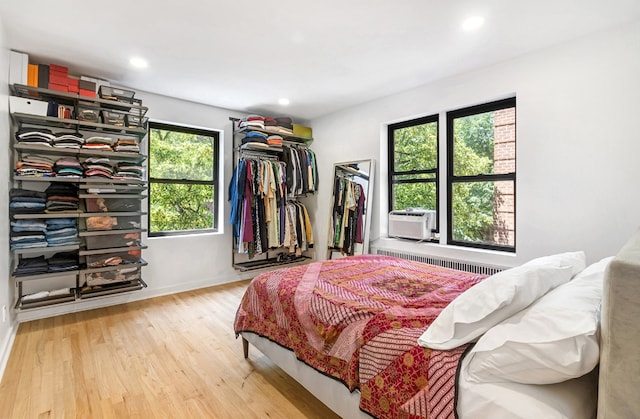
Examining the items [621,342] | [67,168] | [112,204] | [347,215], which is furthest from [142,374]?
[347,215]

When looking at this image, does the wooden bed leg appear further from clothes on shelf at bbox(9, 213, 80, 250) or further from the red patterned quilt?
clothes on shelf at bbox(9, 213, 80, 250)

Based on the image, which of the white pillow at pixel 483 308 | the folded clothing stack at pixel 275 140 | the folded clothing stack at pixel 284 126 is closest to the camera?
the white pillow at pixel 483 308

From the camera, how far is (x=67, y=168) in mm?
2928

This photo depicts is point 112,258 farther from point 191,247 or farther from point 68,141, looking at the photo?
point 68,141

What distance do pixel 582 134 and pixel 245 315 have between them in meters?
2.89

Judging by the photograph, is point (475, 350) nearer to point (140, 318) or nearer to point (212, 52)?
point (212, 52)

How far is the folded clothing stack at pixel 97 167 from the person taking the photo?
3037 mm

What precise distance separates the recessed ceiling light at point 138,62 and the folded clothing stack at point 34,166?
1.19m

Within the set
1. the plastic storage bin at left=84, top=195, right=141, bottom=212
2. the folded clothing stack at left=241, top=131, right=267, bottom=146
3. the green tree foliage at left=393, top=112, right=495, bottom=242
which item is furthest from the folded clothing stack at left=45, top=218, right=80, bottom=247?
the green tree foliage at left=393, top=112, right=495, bottom=242

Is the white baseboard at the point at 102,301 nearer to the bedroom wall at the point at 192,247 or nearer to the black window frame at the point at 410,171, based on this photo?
the bedroom wall at the point at 192,247

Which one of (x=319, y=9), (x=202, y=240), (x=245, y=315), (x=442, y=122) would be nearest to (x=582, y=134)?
(x=442, y=122)

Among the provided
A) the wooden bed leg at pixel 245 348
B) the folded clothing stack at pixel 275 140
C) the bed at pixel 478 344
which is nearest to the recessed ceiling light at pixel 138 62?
the folded clothing stack at pixel 275 140

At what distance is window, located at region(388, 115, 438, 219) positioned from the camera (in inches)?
141

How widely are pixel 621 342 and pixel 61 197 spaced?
12.7 feet
